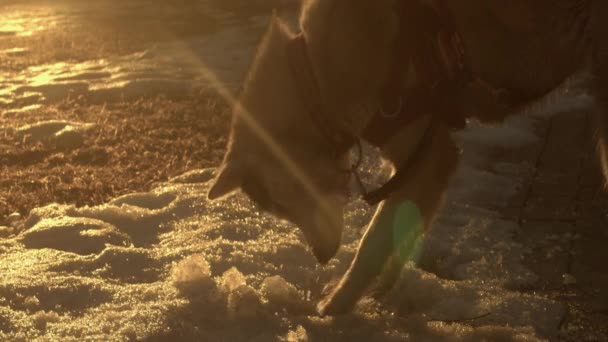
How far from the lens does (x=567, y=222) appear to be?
15.1 feet

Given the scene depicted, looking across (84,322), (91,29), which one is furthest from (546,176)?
(91,29)

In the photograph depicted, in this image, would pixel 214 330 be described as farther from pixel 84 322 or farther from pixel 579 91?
pixel 579 91

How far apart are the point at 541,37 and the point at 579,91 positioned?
13.8 ft

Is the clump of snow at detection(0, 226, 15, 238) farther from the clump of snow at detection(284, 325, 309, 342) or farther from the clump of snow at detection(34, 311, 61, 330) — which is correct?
the clump of snow at detection(284, 325, 309, 342)

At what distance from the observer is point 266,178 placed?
3.63 m

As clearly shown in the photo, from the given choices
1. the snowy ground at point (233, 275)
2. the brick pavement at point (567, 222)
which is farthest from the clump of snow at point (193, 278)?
the brick pavement at point (567, 222)

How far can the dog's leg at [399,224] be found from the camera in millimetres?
3807

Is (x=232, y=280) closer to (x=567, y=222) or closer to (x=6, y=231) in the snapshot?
(x=6, y=231)

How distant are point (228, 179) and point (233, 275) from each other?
58 cm

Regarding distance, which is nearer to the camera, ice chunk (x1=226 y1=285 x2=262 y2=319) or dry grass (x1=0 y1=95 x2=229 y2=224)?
ice chunk (x1=226 y1=285 x2=262 y2=319)

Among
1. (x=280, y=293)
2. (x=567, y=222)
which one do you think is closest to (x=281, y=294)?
(x=280, y=293)

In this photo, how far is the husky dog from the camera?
3.18 meters

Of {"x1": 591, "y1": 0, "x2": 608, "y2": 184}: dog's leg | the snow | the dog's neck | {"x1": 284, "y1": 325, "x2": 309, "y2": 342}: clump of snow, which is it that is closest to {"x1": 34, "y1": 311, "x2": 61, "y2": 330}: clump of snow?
the snow

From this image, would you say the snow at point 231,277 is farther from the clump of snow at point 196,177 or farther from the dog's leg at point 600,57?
the dog's leg at point 600,57
